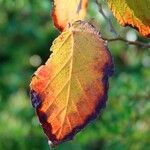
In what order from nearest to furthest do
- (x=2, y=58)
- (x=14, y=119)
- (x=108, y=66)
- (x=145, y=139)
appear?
(x=108, y=66) → (x=145, y=139) → (x=14, y=119) → (x=2, y=58)

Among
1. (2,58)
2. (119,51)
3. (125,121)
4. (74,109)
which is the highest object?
(74,109)

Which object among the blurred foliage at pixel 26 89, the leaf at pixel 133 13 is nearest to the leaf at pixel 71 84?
the leaf at pixel 133 13

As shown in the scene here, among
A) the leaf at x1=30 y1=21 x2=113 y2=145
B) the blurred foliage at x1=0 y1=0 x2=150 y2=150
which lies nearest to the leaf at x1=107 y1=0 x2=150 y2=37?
the leaf at x1=30 y1=21 x2=113 y2=145

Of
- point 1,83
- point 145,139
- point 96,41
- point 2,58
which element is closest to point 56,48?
point 96,41

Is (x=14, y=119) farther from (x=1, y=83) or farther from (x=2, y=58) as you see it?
(x=2, y=58)

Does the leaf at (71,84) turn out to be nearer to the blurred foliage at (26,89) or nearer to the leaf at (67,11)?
the leaf at (67,11)

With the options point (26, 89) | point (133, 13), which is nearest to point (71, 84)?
point (133, 13)
